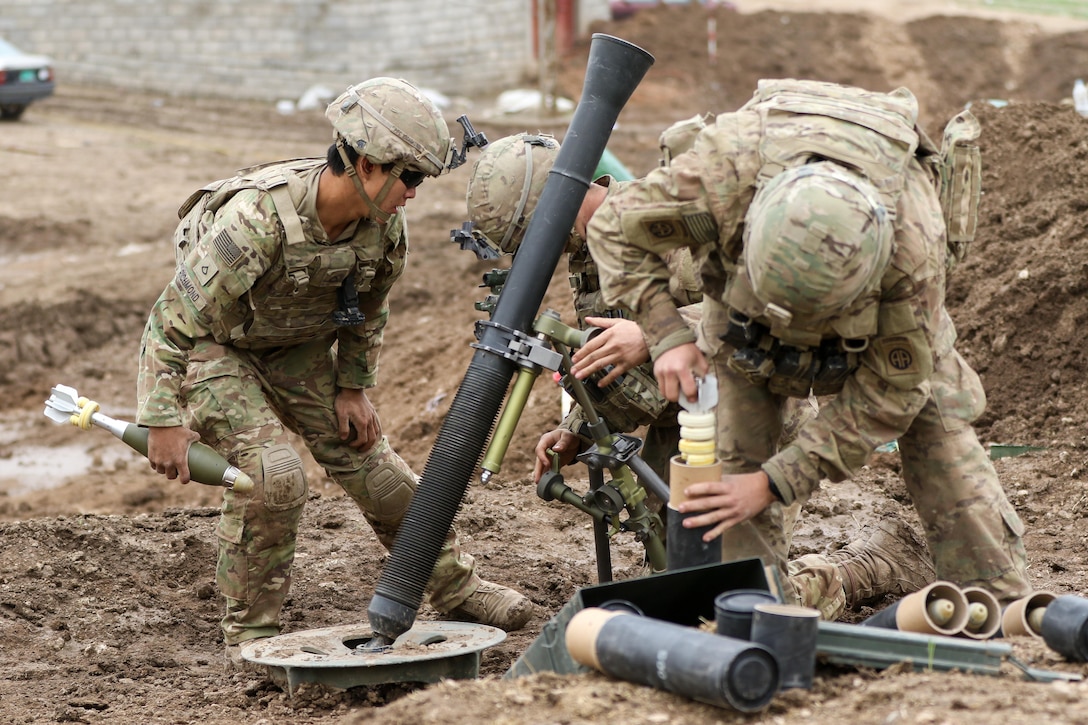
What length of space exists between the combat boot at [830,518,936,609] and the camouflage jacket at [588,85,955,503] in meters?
1.16

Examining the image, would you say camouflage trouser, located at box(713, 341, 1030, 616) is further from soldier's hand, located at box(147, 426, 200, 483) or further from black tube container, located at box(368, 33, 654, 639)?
soldier's hand, located at box(147, 426, 200, 483)

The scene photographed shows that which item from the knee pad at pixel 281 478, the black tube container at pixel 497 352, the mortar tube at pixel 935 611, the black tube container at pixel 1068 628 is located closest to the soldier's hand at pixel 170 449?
the knee pad at pixel 281 478

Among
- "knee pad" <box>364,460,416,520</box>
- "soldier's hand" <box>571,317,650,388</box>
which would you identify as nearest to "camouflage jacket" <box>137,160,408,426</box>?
"knee pad" <box>364,460,416,520</box>

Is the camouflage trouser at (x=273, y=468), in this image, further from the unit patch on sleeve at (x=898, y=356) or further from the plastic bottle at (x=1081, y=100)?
the plastic bottle at (x=1081, y=100)

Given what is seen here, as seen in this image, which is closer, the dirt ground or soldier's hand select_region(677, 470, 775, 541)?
the dirt ground

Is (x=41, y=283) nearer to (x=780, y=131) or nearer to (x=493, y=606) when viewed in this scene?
(x=493, y=606)

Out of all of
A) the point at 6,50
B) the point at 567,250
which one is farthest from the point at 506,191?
the point at 6,50

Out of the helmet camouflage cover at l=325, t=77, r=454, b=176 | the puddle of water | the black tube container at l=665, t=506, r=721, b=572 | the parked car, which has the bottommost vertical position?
the puddle of water

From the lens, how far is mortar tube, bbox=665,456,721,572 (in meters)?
3.82

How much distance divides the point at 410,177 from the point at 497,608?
1782 millimetres

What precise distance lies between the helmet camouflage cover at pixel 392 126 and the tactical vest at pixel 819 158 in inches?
49.0

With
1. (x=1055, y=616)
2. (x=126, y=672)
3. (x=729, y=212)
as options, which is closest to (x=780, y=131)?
(x=729, y=212)

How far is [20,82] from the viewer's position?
18.2 metres

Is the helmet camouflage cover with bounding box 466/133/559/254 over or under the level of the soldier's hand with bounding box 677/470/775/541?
over
